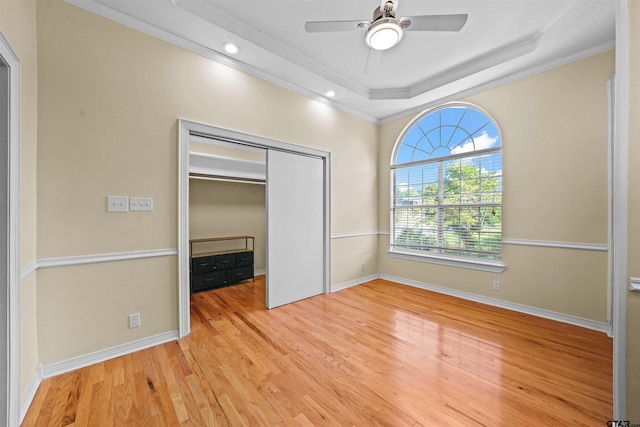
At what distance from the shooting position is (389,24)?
175cm

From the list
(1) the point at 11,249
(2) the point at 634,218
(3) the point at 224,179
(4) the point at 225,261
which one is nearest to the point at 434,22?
(2) the point at 634,218

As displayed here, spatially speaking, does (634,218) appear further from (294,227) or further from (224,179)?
(224,179)

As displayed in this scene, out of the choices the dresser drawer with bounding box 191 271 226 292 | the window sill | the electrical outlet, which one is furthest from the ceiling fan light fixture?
the dresser drawer with bounding box 191 271 226 292

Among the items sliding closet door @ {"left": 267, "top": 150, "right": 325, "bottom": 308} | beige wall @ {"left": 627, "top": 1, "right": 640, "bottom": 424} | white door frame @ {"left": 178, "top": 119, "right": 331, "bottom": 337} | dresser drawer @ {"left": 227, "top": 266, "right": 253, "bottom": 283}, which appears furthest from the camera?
dresser drawer @ {"left": 227, "top": 266, "right": 253, "bottom": 283}

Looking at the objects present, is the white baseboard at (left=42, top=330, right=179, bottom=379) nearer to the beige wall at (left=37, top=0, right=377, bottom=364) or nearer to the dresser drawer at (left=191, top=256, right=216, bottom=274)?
the beige wall at (left=37, top=0, right=377, bottom=364)

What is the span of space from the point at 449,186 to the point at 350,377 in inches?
119

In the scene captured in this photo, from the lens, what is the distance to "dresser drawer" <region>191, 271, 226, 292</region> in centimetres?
372

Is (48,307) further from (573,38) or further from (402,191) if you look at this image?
(573,38)

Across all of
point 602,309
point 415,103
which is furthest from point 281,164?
point 602,309

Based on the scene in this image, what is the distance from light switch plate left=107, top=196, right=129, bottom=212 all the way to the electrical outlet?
3.06 ft

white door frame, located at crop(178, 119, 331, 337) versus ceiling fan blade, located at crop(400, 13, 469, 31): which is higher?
ceiling fan blade, located at crop(400, 13, 469, 31)

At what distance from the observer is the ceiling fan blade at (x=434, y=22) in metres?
1.73

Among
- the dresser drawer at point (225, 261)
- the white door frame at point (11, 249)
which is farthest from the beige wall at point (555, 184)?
the white door frame at point (11, 249)

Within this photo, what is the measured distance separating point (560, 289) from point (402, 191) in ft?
7.74
